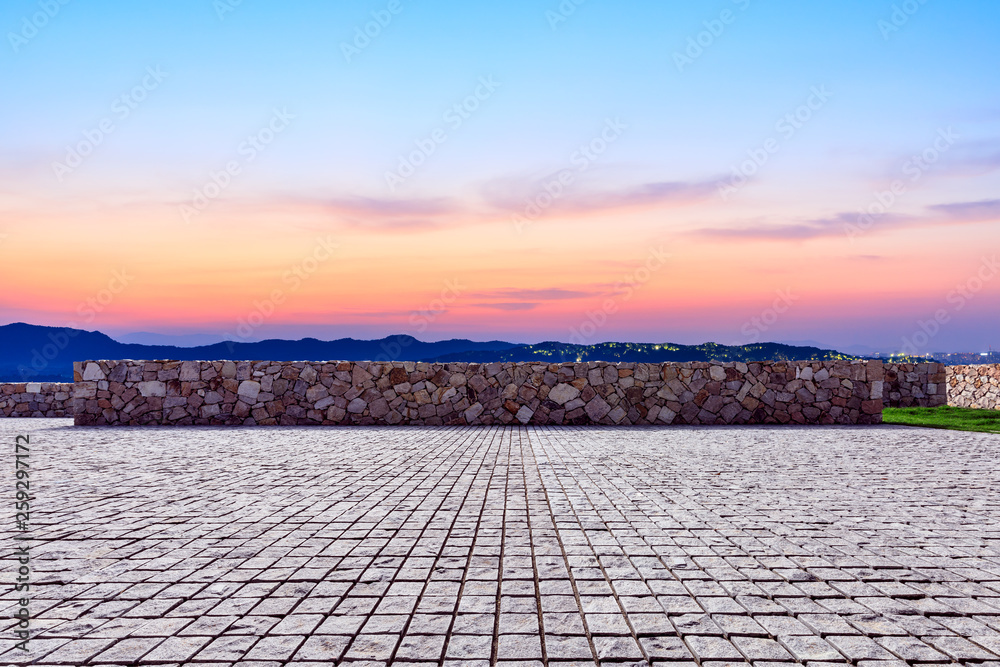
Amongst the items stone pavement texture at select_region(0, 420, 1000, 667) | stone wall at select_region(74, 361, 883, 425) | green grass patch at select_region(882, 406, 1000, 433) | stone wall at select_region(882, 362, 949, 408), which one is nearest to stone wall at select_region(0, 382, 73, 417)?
stone wall at select_region(74, 361, 883, 425)

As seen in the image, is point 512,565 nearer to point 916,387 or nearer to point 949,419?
point 949,419

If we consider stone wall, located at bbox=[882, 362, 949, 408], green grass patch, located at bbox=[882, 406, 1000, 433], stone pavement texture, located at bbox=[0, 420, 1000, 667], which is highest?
stone wall, located at bbox=[882, 362, 949, 408]

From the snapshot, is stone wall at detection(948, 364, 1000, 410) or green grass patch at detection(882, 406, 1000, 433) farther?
stone wall at detection(948, 364, 1000, 410)

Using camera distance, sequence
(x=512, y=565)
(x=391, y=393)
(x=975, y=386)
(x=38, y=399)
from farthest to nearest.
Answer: (x=975, y=386) < (x=38, y=399) < (x=391, y=393) < (x=512, y=565)

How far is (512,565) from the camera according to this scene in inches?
150

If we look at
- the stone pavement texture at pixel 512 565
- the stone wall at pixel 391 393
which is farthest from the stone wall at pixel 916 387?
the stone pavement texture at pixel 512 565

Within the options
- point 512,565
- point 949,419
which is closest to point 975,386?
point 949,419

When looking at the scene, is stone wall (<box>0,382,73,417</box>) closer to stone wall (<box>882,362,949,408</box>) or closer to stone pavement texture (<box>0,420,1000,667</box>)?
stone pavement texture (<box>0,420,1000,667</box>)

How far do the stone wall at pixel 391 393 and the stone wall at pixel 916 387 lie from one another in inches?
420

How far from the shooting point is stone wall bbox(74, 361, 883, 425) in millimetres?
13852

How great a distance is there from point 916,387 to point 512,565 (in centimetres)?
2209

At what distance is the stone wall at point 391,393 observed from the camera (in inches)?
545

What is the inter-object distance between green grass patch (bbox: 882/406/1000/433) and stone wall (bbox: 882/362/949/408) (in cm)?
354

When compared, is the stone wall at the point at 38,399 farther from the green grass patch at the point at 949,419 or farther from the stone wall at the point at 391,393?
the green grass patch at the point at 949,419
